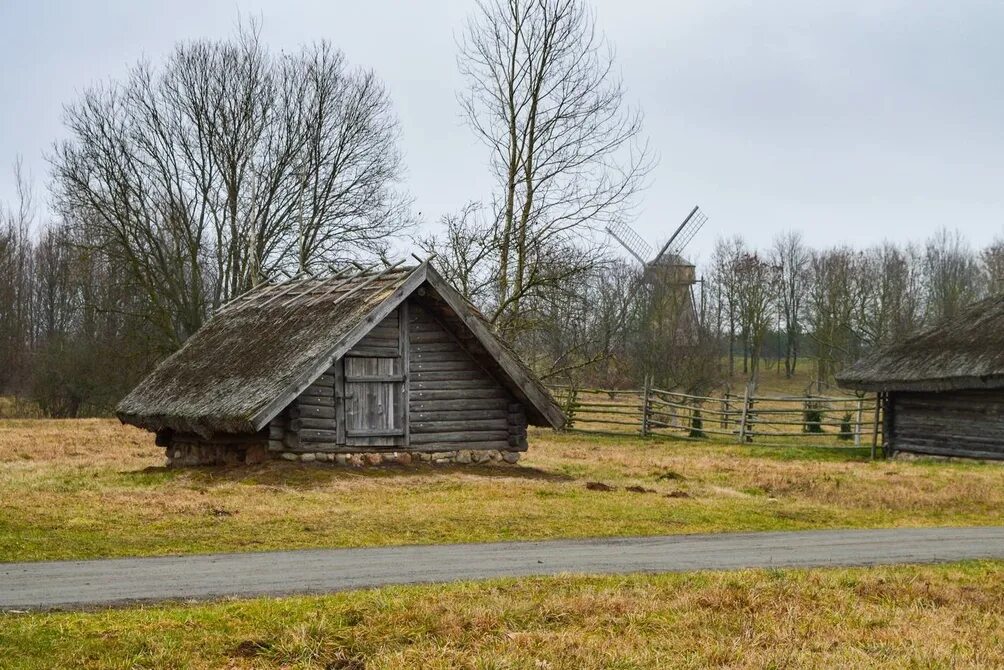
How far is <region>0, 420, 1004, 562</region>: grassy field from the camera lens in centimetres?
1506

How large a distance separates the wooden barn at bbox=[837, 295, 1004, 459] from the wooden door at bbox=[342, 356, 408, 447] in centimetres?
1472

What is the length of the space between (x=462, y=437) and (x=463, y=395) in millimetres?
778

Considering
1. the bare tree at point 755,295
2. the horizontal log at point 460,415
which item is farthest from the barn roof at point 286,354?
the bare tree at point 755,295

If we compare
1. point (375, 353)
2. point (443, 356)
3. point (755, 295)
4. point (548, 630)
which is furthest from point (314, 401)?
point (755, 295)

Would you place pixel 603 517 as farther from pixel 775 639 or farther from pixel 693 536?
pixel 775 639

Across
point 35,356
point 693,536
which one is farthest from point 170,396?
point 35,356

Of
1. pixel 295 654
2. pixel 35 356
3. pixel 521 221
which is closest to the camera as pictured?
pixel 295 654

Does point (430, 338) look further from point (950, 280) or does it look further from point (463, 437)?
point (950, 280)

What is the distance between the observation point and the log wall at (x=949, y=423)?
102 feet

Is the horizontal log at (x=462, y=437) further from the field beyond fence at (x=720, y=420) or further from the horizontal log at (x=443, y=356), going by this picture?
the field beyond fence at (x=720, y=420)

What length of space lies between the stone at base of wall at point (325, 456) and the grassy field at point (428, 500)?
1.73ft

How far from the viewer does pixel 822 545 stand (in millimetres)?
14617

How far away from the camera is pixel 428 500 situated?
18.9m

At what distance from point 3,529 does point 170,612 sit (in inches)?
251
